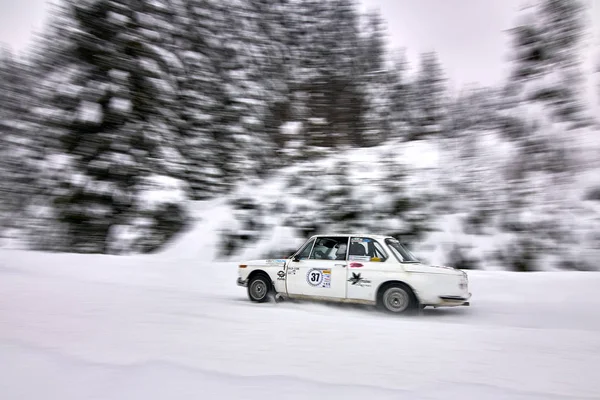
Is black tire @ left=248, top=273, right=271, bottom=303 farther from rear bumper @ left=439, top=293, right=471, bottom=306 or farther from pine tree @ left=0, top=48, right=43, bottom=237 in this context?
pine tree @ left=0, top=48, right=43, bottom=237

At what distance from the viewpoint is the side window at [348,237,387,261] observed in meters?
7.89

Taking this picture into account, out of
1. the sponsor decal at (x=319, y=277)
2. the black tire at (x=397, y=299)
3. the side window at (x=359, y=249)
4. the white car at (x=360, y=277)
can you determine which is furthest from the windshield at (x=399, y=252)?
the sponsor decal at (x=319, y=277)

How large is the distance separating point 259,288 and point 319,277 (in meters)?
1.46

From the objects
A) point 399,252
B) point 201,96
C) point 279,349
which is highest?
point 201,96

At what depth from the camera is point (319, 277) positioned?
813 cm

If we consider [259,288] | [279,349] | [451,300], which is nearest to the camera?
[279,349]

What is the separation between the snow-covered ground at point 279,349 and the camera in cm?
367

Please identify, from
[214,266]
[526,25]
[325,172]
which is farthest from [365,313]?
[526,25]

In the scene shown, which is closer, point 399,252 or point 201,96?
point 399,252

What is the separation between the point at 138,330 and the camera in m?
5.44

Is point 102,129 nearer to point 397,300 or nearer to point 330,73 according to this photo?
point 330,73

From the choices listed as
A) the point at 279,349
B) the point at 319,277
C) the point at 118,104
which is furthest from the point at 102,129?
the point at 279,349

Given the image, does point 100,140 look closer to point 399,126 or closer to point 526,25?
point 399,126

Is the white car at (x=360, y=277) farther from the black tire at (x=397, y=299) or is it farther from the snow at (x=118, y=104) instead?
the snow at (x=118, y=104)
